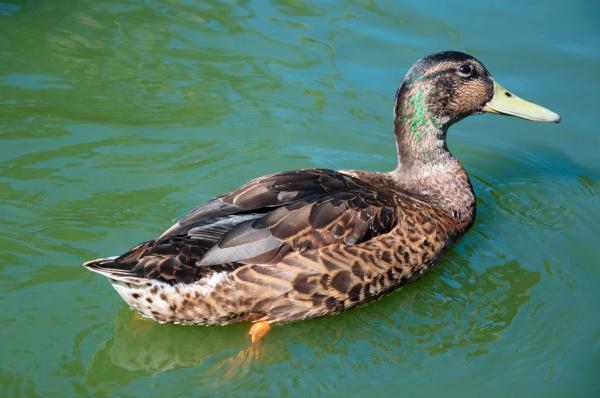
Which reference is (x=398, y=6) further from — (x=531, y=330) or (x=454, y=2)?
(x=531, y=330)

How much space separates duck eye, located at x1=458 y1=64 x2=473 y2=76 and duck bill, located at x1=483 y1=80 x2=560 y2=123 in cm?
29

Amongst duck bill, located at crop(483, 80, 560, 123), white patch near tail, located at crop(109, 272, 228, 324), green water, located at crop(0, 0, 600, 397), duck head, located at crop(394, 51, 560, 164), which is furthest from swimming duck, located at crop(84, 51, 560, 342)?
duck bill, located at crop(483, 80, 560, 123)

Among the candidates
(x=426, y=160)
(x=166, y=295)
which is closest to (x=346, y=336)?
(x=166, y=295)

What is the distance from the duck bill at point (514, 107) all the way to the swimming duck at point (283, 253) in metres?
1.05

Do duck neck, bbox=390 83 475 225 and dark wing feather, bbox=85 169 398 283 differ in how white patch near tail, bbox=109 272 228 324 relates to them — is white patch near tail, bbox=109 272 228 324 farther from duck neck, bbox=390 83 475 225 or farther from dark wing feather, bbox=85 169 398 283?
duck neck, bbox=390 83 475 225

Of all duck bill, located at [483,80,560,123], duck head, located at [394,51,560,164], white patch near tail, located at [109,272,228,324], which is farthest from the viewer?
duck bill, located at [483,80,560,123]

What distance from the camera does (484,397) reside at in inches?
193

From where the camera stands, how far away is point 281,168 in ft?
22.9

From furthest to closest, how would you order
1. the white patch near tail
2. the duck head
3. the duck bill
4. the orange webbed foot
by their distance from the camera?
the duck bill, the duck head, the white patch near tail, the orange webbed foot

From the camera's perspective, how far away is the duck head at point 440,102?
6.32 m

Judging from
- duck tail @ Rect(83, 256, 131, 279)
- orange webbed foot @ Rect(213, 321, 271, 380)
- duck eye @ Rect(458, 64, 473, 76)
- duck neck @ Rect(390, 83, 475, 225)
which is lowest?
orange webbed foot @ Rect(213, 321, 271, 380)

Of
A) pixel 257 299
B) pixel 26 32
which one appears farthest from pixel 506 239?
pixel 26 32

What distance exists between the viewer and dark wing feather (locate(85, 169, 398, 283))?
505 cm

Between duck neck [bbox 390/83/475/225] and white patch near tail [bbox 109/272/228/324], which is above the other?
duck neck [bbox 390/83/475/225]
